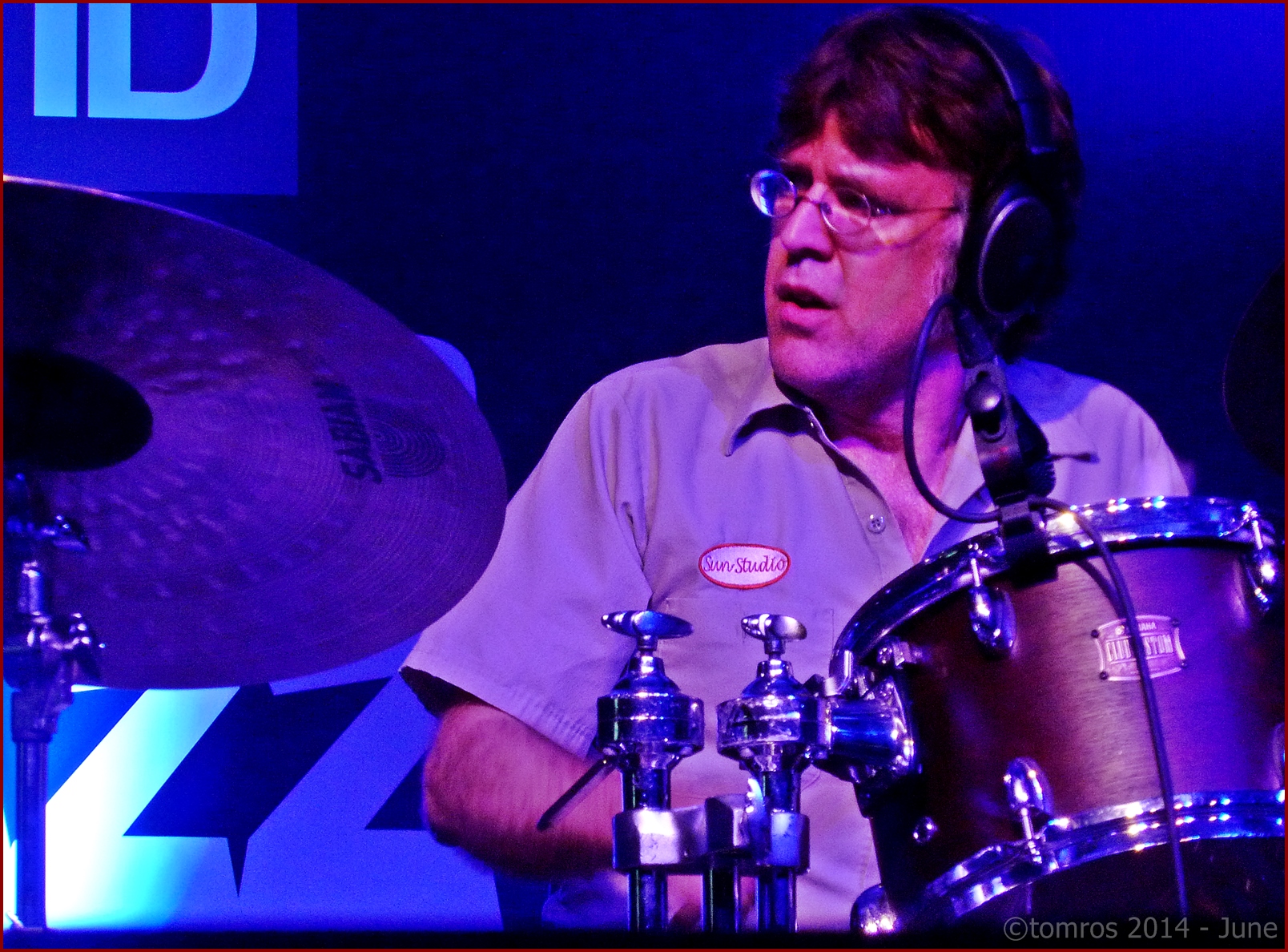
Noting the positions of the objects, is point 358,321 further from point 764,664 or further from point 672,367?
point 672,367

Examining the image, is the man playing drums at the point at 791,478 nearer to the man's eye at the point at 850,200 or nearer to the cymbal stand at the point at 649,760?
the man's eye at the point at 850,200

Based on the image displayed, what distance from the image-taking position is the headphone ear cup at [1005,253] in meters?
1.25

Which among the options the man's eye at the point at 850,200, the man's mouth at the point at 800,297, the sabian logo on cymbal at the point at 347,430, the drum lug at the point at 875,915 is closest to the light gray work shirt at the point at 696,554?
the man's mouth at the point at 800,297

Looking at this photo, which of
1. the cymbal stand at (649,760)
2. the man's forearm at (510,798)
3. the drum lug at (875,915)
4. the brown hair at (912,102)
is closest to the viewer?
the cymbal stand at (649,760)

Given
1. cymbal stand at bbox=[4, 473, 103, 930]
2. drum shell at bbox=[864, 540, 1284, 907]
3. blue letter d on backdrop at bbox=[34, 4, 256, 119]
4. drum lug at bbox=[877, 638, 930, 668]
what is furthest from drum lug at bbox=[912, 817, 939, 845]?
blue letter d on backdrop at bbox=[34, 4, 256, 119]

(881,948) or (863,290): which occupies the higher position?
(863,290)

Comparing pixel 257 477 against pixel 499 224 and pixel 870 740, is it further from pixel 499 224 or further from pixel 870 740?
pixel 499 224

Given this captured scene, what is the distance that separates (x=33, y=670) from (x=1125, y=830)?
81 cm

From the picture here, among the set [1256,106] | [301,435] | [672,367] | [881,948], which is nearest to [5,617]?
[301,435]

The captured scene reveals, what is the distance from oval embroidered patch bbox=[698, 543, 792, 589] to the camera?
1.56 metres

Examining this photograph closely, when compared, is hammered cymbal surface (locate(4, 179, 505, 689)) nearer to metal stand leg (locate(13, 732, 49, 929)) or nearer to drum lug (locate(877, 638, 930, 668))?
metal stand leg (locate(13, 732, 49, 929))

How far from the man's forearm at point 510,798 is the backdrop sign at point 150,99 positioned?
767 millimetres

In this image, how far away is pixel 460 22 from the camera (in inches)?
71.1

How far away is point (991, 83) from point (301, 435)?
3.22 ft
